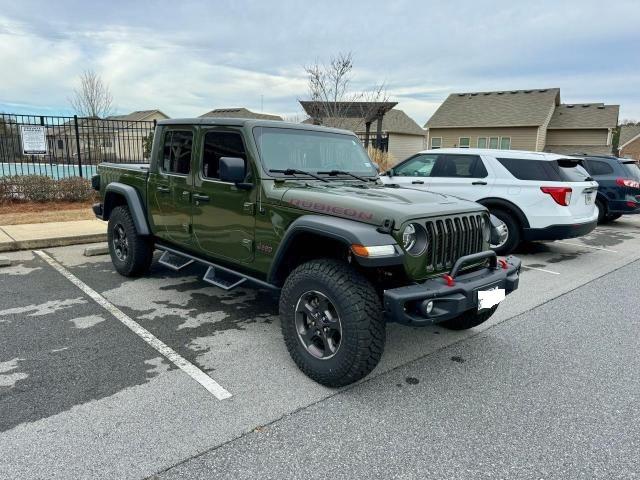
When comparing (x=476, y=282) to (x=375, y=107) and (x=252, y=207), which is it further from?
(x=375, y=107)

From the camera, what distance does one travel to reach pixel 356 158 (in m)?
4.60

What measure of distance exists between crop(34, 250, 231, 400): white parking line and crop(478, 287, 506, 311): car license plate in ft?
6.13

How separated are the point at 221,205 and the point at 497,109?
111 ft

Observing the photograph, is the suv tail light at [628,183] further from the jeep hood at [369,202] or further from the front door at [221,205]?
the front door at [221,205]

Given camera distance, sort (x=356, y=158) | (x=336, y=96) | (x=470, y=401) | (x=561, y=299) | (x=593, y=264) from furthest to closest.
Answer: (x=336, y=96), (x=593, y=264), (x=561, y=299), (x=356, y=158), (x=470, y=401)

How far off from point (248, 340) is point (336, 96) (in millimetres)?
14560

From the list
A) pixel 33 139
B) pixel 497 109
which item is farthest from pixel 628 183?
pixel 497 109

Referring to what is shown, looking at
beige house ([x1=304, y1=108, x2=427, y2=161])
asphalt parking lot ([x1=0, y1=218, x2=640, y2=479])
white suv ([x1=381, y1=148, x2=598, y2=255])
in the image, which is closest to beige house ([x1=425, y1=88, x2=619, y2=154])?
beige house ([x1=304, y1=108, x2=427, y2=161])

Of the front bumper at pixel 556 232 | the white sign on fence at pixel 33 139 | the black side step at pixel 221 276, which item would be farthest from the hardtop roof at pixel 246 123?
the white sign on fence at pixel 33 139

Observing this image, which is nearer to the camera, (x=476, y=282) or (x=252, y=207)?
(x=476, y=282)

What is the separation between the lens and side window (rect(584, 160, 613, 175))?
10875mm

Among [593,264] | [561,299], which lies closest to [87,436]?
[561,299]

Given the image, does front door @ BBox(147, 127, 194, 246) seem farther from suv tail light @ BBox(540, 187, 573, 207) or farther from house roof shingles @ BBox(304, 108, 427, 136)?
house roof shingles @ BBox(304, 108, 427, 136)

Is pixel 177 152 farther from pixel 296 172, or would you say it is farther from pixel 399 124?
pixel 399 124
